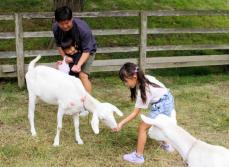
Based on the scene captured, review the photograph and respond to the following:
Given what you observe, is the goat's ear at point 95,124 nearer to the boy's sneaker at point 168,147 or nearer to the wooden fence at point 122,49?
the boy's sneaker at point 168,147

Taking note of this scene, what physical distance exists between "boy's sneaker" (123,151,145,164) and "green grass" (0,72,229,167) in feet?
0.25

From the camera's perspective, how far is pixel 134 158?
5.19 meters

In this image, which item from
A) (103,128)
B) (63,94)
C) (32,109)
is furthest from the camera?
(103,128)

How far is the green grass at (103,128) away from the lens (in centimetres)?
523

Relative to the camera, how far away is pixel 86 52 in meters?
6.02

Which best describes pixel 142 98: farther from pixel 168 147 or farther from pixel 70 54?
pixel 70 54

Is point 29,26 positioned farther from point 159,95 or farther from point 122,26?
point 159,95

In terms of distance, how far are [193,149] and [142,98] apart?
129cm

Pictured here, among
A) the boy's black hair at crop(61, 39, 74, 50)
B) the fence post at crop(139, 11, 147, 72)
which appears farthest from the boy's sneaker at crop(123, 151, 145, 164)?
the fence post at crop(139, 11, 147, 72)

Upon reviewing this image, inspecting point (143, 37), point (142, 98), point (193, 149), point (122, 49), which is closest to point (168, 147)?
point (142, 98)

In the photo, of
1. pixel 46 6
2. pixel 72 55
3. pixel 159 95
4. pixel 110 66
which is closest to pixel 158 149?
pixel 159 95

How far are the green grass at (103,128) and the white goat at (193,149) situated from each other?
1255mm

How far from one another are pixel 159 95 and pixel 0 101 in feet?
10.4

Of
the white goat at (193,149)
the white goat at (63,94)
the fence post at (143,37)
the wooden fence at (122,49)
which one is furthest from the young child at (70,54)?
the fence post at (143,37)
